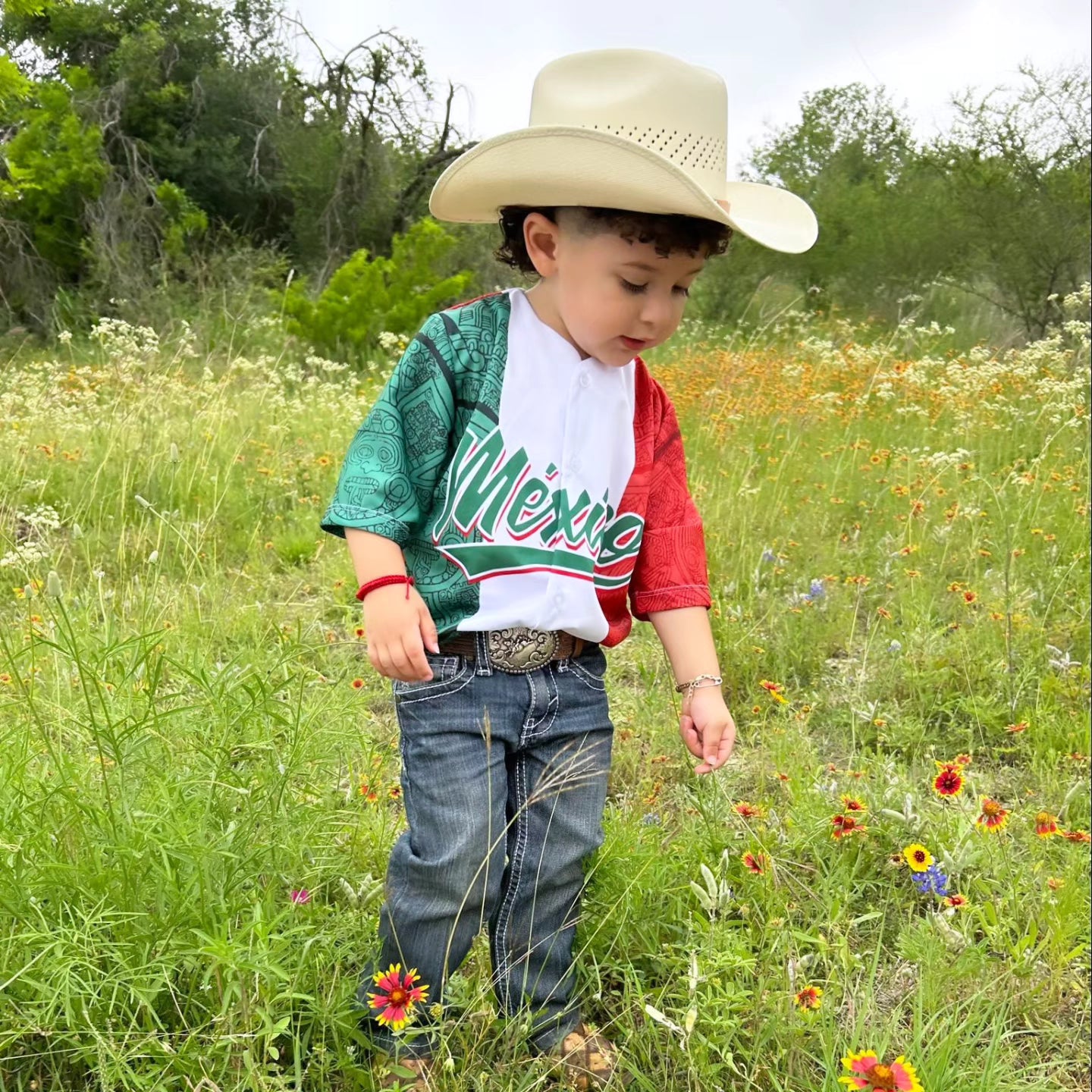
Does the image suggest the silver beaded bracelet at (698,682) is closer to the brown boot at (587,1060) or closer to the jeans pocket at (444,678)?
the jeans pocket at (444,678)

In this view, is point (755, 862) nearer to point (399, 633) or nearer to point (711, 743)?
point (711, 743)

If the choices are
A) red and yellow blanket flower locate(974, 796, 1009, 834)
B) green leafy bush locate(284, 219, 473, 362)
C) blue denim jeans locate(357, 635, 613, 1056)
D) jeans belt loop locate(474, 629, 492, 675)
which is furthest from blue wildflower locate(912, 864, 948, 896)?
green leafy bush locate(284, 219, 473, 362)

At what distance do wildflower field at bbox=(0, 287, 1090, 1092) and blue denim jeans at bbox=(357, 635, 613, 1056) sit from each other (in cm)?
8

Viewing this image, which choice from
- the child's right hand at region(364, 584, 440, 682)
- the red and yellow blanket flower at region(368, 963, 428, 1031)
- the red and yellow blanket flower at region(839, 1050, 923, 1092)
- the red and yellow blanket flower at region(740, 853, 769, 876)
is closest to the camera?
the red and yellow blanket flower at region(839, 1050, 923, 1092)

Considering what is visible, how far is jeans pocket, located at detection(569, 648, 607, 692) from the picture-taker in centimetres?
160

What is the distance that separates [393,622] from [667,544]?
55 centimetres

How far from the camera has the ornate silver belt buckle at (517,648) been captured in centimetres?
152

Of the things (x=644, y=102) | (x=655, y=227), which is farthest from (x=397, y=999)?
(x=644, y=102)

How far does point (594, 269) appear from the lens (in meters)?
1.47

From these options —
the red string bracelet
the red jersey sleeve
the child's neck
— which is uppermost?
the child's neck

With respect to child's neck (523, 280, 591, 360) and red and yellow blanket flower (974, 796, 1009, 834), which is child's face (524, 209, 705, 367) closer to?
child's neck (523, 280, 591, 360)

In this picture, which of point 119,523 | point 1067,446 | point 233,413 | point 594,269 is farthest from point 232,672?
point 1067,446

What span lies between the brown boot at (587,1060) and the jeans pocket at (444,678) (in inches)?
23.9

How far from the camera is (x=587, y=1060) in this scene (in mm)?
1589
